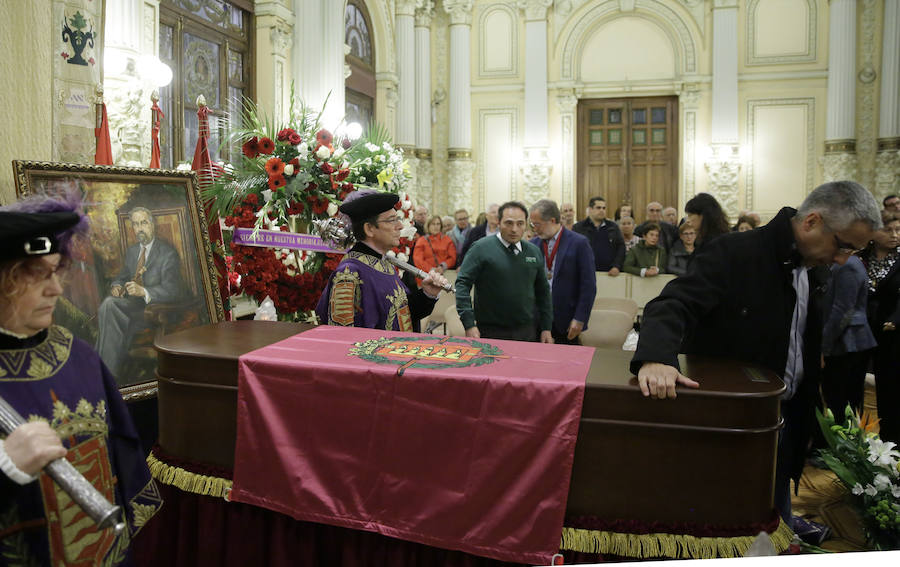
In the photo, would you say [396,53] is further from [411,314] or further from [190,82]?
[411,314]

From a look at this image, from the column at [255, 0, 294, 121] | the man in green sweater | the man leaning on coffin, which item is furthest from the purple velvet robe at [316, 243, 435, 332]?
the column at [255, 0, 294, 121]

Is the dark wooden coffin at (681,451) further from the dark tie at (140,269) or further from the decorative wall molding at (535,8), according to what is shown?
the decorative wall molding at (535,8)

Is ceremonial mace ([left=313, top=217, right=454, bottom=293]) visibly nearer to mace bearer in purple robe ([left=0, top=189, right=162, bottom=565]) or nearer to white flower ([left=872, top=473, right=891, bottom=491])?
mace bearer in purple robe ([left=0, top=189, right=162, bottom=565])

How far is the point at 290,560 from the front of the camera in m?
2.36

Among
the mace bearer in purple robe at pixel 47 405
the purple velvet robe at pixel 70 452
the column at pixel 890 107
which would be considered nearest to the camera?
the mace bearer in purple robe at pixel 47 405

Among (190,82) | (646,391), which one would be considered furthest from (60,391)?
(190,82)

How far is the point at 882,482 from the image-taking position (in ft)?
8.23

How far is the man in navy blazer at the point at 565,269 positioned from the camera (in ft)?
16.1

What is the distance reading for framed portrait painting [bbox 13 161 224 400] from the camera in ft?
9.23

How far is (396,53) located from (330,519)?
11559 millimetres

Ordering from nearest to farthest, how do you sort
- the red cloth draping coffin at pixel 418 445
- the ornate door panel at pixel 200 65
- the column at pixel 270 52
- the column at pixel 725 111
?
the red cloth draping coffin at pixel 418 445 → the ornate door panel at pixel 200 65 → the column at pixel 270 52 → the column at pixel 725 111

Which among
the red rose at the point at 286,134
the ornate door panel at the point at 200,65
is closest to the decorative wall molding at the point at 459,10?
the ornate door panel at the point at 200,65

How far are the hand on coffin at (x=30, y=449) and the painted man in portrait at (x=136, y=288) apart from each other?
5.43ft

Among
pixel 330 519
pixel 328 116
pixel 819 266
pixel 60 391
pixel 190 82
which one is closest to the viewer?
pixel 60 391
